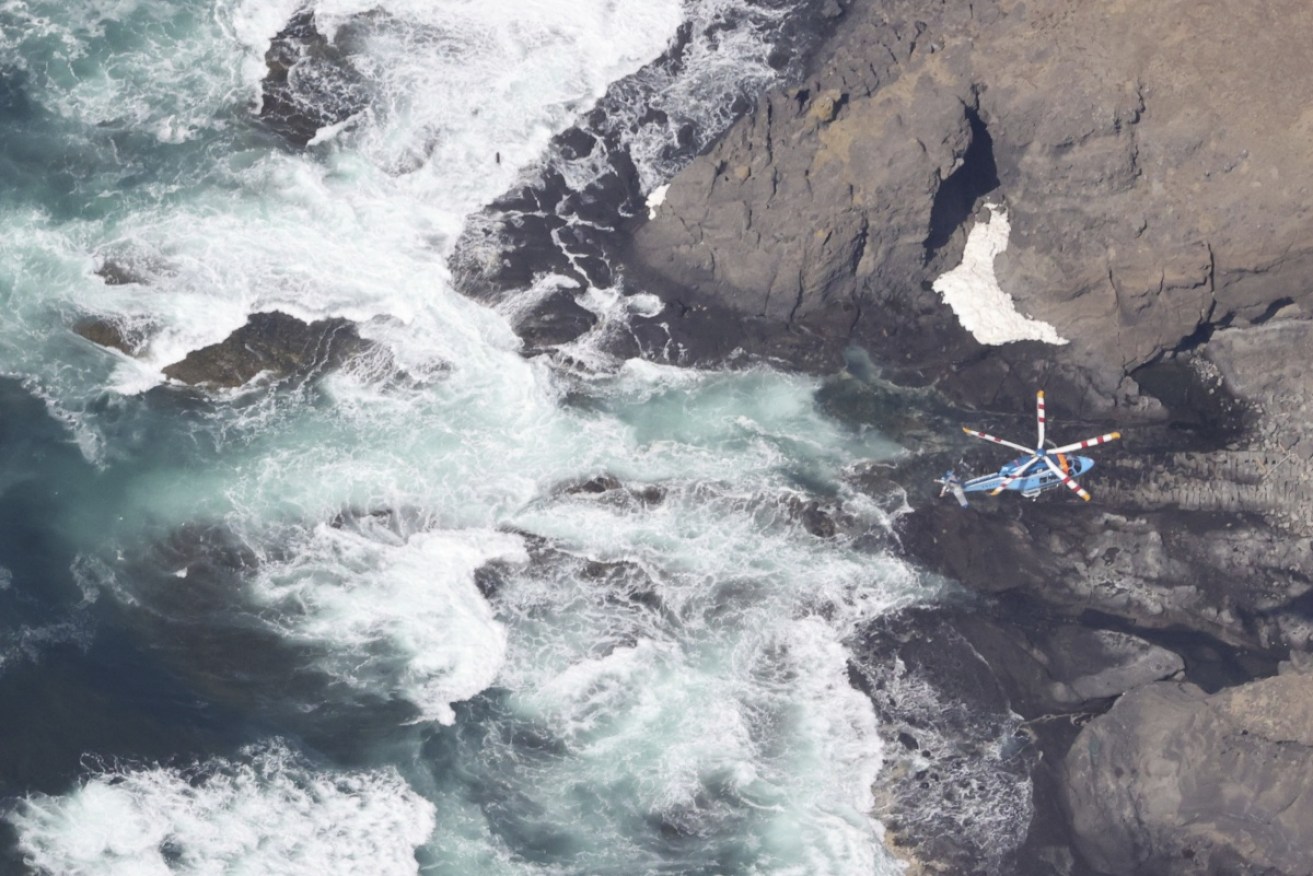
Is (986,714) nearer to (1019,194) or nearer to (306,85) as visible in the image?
(1019,194)

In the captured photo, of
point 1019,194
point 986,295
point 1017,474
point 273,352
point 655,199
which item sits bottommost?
point 273,352

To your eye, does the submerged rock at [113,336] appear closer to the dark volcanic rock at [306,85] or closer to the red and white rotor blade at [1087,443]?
the dark volcanic rock at [306,85]

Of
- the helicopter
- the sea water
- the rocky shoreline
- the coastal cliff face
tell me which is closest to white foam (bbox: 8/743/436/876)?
the sea water

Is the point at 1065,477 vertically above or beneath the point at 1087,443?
beneath

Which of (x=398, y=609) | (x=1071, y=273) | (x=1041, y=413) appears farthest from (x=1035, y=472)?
(x=398, y=609)

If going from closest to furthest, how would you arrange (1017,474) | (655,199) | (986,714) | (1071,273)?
(986,714), (1017,474), (1071,273), (655,199)

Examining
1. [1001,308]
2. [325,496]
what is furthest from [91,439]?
[1001,308]

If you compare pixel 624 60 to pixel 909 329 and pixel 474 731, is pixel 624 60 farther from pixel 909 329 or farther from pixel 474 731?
pixel 474 731

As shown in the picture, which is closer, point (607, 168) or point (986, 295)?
point (986, 295)
